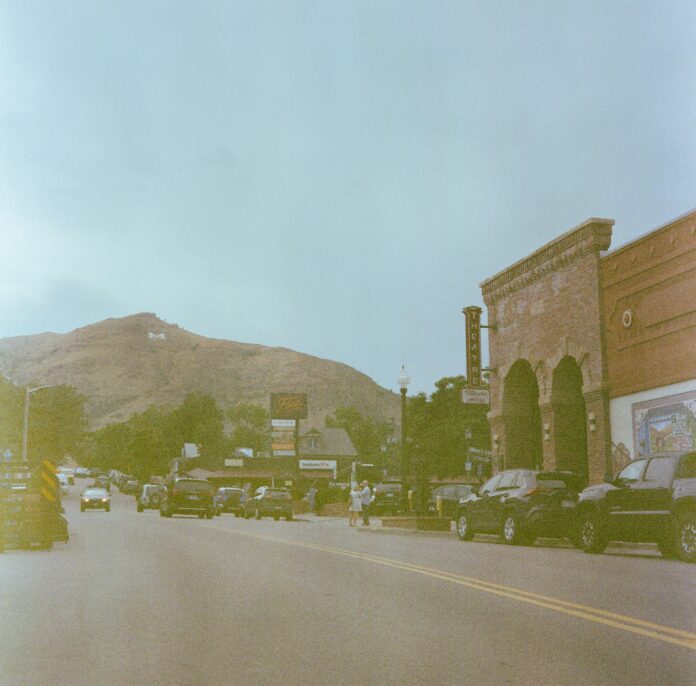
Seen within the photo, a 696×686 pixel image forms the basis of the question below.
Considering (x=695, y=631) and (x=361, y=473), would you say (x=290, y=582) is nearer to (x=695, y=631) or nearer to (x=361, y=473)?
(x=695, y=631)

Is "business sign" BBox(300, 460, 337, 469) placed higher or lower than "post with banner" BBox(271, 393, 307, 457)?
lower

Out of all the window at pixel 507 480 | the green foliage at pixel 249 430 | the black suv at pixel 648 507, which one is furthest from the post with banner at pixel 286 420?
the black suv at pixel 648 507

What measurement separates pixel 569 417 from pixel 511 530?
11.2 meters

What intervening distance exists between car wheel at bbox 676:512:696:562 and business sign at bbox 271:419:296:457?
67.9 m

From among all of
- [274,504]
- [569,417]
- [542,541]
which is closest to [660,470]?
[542,541]

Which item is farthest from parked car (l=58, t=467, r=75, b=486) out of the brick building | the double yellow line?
the double yellow line

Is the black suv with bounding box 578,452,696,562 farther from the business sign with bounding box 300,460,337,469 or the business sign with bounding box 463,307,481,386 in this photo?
the business sign with bounding box 300,460,337,469

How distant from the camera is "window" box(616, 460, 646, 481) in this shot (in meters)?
18.0

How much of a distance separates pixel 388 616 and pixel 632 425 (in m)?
19.9

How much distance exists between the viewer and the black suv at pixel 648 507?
16.4 meters

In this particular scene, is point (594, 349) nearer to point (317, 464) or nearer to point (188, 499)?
point (188, 499)

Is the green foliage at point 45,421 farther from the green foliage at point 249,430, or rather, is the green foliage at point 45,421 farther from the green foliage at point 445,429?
the green foliage at point 249,430

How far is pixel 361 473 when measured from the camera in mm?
104688

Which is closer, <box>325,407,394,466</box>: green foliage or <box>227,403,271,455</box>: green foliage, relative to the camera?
<box>325,407,394,466</box>: green foliage
